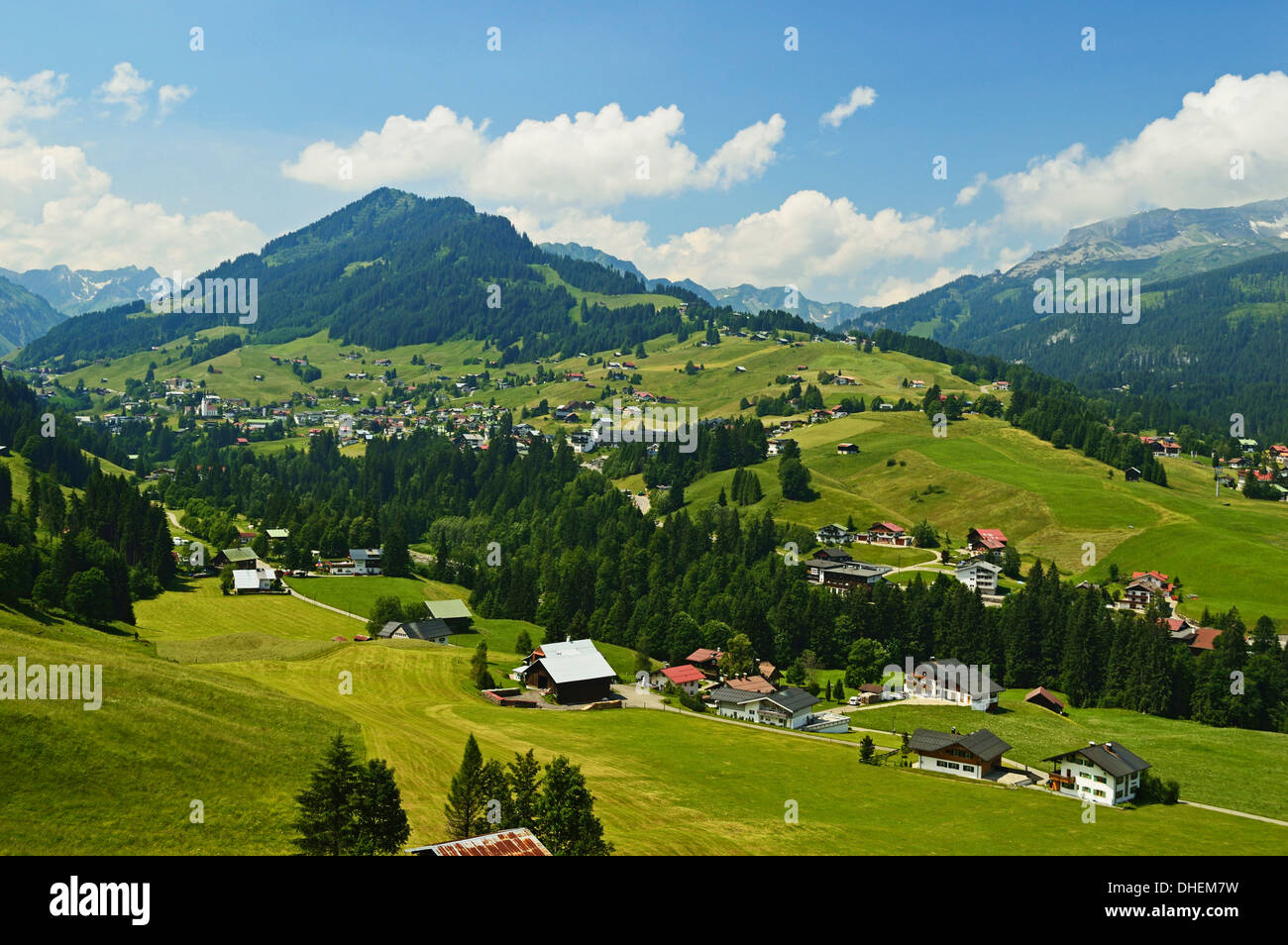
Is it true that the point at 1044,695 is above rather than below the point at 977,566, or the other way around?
below

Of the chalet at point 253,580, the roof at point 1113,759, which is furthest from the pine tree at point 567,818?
the chalet at point 253,580

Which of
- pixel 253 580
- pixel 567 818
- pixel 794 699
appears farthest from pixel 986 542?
pixel 567 818

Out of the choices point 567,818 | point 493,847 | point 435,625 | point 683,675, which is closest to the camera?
point 493,847

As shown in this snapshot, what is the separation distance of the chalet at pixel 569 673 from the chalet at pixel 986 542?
83.7m

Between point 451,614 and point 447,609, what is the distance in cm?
121

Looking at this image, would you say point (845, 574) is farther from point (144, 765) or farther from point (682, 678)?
point (144, 765)

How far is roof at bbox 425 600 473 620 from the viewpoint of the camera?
116 metres

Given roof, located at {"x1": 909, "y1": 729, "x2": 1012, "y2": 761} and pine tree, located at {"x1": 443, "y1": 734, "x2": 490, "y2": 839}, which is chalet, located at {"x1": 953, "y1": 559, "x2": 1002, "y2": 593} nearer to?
roof, located at {"x1": 909, "y1": 729, "x2": 1012, "y2": 761}

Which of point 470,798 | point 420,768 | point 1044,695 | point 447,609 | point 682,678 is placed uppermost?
point 470,798

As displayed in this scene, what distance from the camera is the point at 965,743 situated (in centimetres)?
7244

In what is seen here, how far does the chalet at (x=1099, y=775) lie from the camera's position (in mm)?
65438

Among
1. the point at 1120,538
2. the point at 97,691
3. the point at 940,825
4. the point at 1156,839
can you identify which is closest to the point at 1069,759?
the point at 1156,839

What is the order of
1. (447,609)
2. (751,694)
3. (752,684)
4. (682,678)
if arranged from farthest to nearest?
1. (447,609)
2. (682,678)
3. (752,684)
4. (751,694)

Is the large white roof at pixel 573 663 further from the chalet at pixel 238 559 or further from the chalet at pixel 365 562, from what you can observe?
the chalet at pixel 238 559
